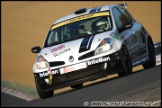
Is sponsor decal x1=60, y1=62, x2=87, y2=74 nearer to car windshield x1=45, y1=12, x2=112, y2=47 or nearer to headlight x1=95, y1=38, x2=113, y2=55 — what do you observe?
headlight x1=95, y1=38, x2=113, y2=55

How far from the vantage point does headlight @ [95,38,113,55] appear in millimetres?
10836

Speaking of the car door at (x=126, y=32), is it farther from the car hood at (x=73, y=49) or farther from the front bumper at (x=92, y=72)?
the front bumper at (x=92, y=72)

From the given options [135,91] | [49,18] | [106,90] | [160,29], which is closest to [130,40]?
[106,90]

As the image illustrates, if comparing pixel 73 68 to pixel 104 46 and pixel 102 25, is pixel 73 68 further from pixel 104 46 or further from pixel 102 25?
pixel 102 25

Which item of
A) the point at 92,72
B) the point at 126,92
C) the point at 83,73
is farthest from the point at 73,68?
the point at 126,92

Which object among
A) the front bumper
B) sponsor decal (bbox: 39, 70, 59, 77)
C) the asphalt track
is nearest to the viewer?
the asphalt track

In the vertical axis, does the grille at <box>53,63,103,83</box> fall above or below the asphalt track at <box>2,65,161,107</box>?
below

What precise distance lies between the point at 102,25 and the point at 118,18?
75 cm

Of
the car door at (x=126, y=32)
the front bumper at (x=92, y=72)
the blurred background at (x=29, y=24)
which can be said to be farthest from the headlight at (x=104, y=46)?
the blurred background at (x=29, y=24)

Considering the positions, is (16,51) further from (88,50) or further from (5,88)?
(88,50)

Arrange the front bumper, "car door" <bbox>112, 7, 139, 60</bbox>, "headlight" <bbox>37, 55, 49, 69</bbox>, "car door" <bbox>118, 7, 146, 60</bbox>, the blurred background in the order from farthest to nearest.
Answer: the blurred background < "car door" <bbox>118, 7, 146, 60</bbox> < "car door" <bbox>112, 7, 139, 60</bbox> < "headlight" <bbox>37, 55, 49, 69</bbox> < the front bumper

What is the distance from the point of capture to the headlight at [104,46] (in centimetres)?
1084

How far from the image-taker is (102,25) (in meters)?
11.9

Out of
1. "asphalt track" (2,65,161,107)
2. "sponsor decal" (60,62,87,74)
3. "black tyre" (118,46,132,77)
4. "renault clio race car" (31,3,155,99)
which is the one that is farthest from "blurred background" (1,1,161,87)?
"asphalt track" (2,65,161,107)
